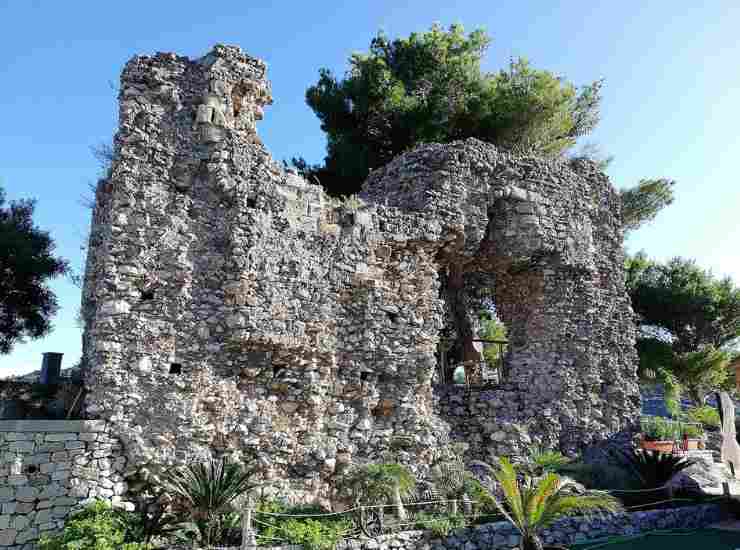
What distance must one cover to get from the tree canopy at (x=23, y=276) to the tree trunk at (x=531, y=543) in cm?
1124

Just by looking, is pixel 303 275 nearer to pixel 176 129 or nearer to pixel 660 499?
pixel 176 129

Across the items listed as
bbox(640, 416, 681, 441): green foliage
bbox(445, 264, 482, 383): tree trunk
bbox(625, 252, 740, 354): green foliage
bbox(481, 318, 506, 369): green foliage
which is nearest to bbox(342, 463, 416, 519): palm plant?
bbox(445, 264, 482, 383): tree trunk

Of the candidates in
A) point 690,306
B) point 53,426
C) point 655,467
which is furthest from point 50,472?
point 690,306

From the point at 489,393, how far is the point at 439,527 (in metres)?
3.84

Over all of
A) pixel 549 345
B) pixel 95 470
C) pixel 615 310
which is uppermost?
pixel 615 310

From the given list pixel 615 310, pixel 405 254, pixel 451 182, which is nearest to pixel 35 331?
pixel 405 254

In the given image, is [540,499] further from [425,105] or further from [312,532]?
[425,105]

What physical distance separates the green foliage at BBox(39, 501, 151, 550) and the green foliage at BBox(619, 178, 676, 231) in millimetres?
18102

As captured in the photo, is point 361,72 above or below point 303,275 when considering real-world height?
above

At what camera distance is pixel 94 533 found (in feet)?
20.9

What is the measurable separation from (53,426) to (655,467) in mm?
10285

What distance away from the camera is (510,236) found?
12.3m

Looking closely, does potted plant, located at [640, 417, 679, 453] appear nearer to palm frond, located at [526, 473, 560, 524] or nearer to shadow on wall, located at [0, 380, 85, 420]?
palm frond, located at [526, 473, 560, 524]

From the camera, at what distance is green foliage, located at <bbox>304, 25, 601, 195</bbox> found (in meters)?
16.6
